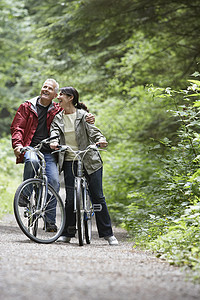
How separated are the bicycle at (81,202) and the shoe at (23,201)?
550mm

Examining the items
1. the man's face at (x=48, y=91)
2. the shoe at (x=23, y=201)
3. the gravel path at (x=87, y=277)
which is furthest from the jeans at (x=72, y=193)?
the gravel path at (x=87, y=277)

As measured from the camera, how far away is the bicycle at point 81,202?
17.8ft

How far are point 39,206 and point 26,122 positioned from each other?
3.81ft

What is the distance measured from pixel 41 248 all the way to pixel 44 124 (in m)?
1.97

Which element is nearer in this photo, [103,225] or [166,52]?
[103,225]

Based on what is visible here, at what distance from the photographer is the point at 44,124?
632 centimetres

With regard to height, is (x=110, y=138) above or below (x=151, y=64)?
below

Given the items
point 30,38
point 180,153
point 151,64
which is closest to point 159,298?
point 180,153

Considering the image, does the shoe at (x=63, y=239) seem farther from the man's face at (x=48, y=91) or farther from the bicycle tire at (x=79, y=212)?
the man's face at (x=48, y=91)

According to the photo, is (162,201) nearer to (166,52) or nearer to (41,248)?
(41,248)

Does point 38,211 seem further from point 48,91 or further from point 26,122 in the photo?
point 48,91

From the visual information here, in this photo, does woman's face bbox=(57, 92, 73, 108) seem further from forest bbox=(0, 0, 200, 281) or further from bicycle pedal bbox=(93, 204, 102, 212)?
bicycle pedal bbox=(93, 204, 102, 212)

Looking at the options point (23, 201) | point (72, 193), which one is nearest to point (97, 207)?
point (72, 193)

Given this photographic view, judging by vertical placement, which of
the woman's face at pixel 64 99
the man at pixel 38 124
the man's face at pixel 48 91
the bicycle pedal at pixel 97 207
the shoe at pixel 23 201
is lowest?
the bicycle pedal at pixel 97 207
